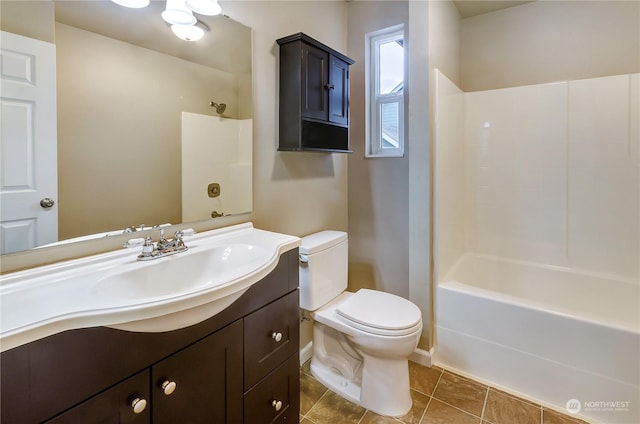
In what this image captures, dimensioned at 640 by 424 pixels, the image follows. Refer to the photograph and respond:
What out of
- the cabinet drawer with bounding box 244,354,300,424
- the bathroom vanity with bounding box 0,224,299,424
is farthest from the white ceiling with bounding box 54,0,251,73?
the cabinet drawer with bounding box 244,354,300,424

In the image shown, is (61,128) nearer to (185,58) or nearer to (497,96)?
(185,58)

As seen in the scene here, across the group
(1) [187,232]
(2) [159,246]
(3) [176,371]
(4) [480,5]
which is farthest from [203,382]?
(4) [480,5]

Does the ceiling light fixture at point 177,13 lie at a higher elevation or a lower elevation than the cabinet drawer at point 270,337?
higher

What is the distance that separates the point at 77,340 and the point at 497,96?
2.89 metres

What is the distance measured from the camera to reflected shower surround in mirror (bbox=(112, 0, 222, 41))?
1.26 metres

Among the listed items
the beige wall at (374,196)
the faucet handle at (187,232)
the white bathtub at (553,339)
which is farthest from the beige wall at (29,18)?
the white bathtub at (553,339)

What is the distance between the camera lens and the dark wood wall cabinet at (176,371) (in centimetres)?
→ 65

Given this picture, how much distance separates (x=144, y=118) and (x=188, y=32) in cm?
46

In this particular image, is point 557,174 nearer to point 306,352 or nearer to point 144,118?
point 306,352

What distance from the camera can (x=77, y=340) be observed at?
2.27 feet

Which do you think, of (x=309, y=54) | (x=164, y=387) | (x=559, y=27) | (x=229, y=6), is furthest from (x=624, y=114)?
(x=164, y=387)

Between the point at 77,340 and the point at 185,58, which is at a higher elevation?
the point at 185,58

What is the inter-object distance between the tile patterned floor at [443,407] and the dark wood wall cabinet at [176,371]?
0.37 m

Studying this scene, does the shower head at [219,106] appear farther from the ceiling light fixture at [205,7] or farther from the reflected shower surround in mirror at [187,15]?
the ceiling light fixture at [205,7]
